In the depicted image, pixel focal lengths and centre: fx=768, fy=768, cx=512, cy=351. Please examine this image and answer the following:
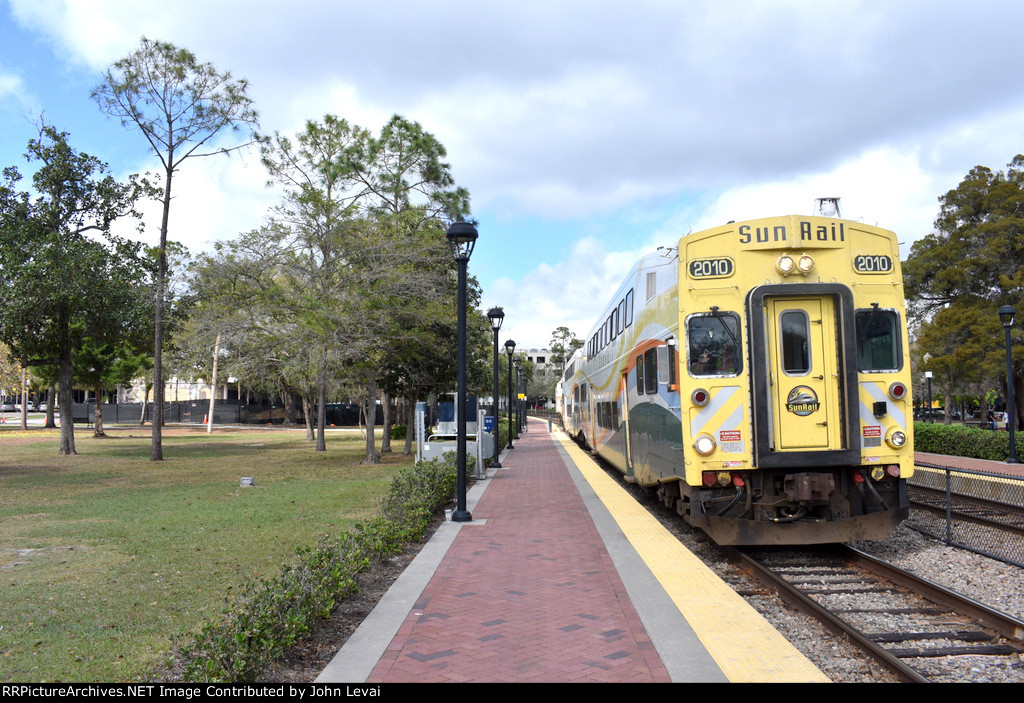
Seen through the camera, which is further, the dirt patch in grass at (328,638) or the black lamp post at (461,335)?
the black lamp post at (461,335)

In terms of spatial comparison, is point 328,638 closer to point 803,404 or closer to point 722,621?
point 722,621

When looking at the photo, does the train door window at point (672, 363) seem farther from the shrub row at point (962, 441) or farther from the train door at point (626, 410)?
the shrub row at point (962, 441)

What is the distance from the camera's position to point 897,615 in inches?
253

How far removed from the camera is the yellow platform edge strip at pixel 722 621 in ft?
15.1

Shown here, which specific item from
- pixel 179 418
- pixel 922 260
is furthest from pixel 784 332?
pixel 179 418

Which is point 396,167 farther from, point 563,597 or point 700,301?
point 563,597

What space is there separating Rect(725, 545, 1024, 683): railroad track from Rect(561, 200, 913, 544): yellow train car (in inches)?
18.2

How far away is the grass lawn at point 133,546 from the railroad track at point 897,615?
4.92m

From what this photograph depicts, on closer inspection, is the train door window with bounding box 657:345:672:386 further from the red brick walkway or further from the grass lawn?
the grass lawn

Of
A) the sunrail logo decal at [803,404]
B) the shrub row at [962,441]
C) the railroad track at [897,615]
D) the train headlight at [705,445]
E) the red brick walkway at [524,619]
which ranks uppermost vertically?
the sunrail logo decal at [803,404]

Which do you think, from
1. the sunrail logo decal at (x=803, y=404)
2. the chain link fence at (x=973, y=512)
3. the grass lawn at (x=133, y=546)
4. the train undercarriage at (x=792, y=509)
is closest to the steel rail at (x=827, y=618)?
the train undercarriage at (x=792, y=509)

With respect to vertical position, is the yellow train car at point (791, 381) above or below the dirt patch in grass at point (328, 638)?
above

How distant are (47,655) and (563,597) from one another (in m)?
3.86

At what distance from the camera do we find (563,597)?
6645 mm
